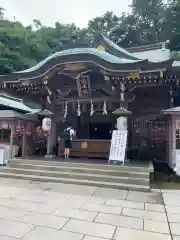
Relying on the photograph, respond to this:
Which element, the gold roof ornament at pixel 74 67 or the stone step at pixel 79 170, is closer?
the stone step at pixel 79 170

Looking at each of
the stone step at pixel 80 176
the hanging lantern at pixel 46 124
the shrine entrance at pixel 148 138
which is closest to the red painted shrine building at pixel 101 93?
the shrine entrance at pixel 148 138

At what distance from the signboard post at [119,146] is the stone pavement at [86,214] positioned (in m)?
1.76

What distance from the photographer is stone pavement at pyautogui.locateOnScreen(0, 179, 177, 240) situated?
346 centimetres

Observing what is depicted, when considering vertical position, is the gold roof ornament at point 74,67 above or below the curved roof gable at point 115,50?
below

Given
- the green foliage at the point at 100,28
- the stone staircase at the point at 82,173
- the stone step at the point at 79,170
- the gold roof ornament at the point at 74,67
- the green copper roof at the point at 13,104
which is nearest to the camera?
the stone staircase at the point at 82,173

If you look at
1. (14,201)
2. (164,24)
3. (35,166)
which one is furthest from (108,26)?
(14,201)

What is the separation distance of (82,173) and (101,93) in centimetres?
366

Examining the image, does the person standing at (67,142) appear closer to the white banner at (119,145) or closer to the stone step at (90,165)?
the stone step at (90,165)

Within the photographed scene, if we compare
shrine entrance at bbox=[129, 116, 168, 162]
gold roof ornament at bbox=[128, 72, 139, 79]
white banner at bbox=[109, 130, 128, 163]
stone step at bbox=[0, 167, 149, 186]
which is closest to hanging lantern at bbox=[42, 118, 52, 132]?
A: stone step at bbox=[0, 167, 149, 186]

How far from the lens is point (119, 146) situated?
25.9 ft

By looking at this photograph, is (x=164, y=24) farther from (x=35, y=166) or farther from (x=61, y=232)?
(x=61, y=232)

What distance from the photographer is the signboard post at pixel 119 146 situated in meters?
7.86

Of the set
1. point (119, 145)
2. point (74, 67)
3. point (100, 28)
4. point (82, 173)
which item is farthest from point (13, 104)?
point (100, 28)

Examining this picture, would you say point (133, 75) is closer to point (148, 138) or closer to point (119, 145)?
point (119, 145)
